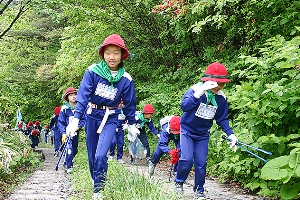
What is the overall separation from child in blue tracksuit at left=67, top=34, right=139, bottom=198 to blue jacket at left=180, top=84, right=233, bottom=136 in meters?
0.77

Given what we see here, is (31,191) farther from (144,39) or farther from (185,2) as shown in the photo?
(144,39)

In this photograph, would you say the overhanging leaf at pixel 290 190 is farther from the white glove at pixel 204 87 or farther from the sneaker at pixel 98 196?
the sneaker at pixel 98 196

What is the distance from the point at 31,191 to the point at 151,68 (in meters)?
9.85

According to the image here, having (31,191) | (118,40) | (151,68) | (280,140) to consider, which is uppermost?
(151,68)

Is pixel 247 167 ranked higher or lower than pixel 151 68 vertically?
lower

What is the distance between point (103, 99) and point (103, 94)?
7cm

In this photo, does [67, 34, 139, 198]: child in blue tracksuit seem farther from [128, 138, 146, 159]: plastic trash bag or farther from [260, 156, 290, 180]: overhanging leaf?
[128, 138, 146, 159]: plastic trash bag

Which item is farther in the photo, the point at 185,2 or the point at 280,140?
the point at 185,2

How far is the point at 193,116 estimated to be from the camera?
5227 millimetres

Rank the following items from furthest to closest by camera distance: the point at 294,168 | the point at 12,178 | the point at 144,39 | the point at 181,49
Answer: the point at 144,39 → the point at 181,49 → the point at 12,178 → the point at 294,168

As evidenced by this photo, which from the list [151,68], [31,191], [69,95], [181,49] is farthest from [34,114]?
[31,191]

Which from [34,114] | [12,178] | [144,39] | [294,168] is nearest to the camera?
[294,168]

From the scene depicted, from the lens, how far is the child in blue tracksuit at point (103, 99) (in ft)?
15.5

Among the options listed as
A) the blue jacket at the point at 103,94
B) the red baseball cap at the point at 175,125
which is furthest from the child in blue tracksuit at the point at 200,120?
the red baseball cap at the point at 175,125
